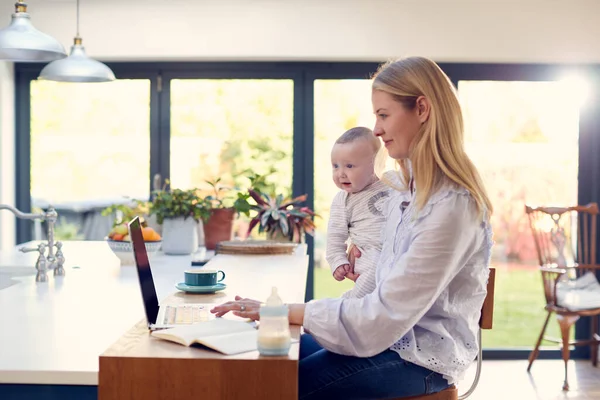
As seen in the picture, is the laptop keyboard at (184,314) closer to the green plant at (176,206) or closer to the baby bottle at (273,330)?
the baby bottle at (273,330)

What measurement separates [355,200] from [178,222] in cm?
143

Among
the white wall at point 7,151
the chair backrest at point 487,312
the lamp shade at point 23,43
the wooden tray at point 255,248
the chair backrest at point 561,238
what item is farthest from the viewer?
the white wall at point 7,151

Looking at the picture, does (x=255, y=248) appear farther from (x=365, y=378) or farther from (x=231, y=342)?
(x=231, y=342)

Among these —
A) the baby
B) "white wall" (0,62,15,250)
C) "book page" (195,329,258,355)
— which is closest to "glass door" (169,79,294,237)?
"white wall" (0,62,15,250)

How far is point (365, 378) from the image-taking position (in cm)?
180

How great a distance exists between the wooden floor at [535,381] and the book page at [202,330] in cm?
337

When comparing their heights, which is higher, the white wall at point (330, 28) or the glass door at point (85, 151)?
the white wall at point (330, 28)

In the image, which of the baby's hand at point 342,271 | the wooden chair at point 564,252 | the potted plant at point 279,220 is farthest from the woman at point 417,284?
the wooden chair at point 564,252

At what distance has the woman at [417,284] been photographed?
1.71 meters

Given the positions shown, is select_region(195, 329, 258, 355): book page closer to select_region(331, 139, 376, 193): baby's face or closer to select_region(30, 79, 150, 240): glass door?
select_region(331, 139, 376, 193): baby's face

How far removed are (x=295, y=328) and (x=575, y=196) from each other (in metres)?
4.48

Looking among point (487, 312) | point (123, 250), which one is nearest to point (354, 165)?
point (487, 312)

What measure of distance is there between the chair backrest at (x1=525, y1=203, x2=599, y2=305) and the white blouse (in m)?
3.46

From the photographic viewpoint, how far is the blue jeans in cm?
180
